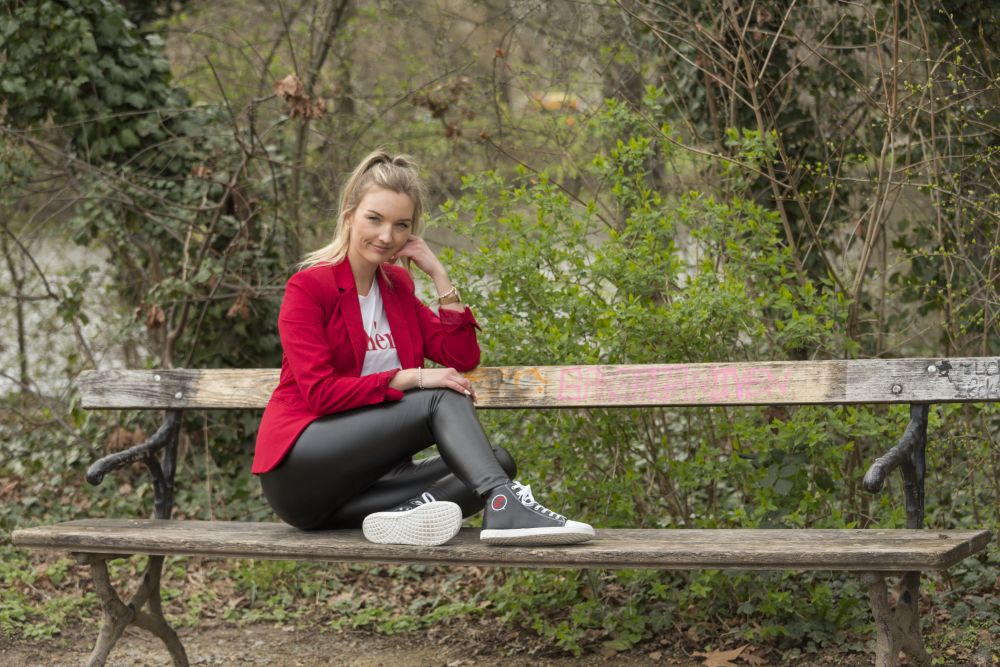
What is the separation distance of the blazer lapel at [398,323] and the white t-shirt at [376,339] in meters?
0.02

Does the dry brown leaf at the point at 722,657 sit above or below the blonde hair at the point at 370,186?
below

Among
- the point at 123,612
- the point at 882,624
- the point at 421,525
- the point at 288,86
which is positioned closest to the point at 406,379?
the point at 421,525

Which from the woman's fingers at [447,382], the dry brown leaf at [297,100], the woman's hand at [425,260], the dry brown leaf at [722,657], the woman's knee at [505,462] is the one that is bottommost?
the dry brown leaf at [722,657]

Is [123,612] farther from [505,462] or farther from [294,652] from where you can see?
[505,462]

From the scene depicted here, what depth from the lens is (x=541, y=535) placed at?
10.7 feet

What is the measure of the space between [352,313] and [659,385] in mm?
1069

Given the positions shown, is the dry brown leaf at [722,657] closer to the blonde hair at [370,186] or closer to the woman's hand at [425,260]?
the woman's hand at [425,260]

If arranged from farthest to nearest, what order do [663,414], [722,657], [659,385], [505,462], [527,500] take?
[663,414]
[722,657]
[659,385]
[505,462]
[527,500]

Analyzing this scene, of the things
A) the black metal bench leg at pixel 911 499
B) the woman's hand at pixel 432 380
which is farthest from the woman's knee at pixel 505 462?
the black metal bench leg at pixel 911 499

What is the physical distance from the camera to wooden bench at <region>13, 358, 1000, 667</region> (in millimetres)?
3141

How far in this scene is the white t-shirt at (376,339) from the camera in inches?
152

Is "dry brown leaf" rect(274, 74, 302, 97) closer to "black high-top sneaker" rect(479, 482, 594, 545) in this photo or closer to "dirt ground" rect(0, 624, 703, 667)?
"dirt ground" rect(0, 624, 703, 667)

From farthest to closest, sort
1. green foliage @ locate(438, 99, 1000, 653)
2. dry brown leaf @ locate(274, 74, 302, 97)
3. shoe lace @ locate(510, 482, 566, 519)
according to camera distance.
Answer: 1. dry brown leaf @ locate(274, 74, 302, 97)
2. green foliage @ locate(438, 99, 1000, 653)
3. shoe lace @ locate(510, 482, 566, 519)

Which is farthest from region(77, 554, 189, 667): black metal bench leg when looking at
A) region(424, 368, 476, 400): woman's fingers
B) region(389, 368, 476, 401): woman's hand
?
region(424, 368, 476, 400): woman's fingers
